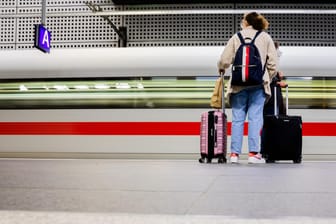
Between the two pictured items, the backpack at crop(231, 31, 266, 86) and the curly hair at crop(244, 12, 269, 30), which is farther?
the curly hair at crop(244, 12, 269, 30)

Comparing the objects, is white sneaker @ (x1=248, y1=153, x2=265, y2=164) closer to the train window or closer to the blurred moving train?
the blurred moving train

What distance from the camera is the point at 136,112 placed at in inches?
339

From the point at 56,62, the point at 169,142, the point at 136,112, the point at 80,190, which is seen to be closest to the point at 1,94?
the point at 56,62

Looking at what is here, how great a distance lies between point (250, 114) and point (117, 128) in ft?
12.5

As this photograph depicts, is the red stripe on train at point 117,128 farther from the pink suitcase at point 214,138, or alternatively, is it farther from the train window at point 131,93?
the pink suitcase at point 214,138

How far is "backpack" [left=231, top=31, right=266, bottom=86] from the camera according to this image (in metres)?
5.02

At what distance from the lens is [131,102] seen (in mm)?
8688

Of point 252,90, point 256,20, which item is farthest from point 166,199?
point 256,20

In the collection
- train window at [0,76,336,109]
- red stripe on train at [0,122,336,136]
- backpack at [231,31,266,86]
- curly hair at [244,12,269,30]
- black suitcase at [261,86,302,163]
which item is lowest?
red stripe on train at [0,122,336,136]

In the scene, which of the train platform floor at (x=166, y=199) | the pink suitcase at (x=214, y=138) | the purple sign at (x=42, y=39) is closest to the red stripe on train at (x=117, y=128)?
the purple sign at (x=42, y=39)

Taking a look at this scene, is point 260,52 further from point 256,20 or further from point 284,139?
point 284,139

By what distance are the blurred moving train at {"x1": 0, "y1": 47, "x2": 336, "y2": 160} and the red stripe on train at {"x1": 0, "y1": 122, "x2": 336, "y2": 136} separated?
0.05 feet

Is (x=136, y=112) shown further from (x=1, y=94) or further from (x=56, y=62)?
(x=1, y=94)

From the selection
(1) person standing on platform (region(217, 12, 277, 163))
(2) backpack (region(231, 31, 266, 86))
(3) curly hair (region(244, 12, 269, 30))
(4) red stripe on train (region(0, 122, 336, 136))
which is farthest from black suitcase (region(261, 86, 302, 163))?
(4) red stripe on train (region(0, 122, 336, 136))
